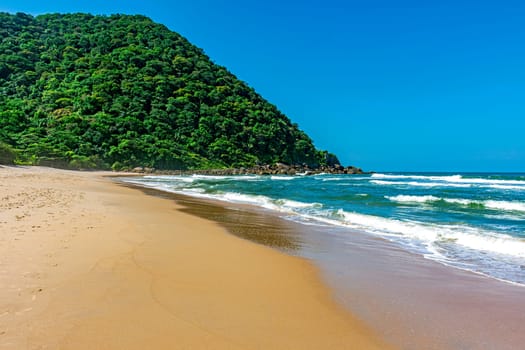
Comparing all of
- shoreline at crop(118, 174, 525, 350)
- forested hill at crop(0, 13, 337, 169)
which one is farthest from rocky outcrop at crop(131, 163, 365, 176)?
shoreline at crop(118, 174, 525, 350)

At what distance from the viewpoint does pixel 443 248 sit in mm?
7680

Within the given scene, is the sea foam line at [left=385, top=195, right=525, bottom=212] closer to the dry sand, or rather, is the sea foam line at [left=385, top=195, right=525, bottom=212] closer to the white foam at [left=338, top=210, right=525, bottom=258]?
the white foam at [left=338, top=210, right=525, bottom=258]

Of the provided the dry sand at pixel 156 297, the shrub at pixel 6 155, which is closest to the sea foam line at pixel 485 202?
the dry sand at pixel 156 297

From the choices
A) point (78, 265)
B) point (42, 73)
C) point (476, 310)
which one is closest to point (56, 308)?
point (78, 265)

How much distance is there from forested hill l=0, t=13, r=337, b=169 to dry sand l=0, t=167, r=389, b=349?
152 feet

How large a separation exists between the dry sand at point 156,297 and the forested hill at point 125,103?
152 ft

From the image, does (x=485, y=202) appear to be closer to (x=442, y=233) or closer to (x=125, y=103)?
(x=442, y=233)

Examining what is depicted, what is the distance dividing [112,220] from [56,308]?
19.0ft

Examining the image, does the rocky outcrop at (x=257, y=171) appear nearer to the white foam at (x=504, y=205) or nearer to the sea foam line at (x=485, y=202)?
the sea foam line at (x=485, y=202)

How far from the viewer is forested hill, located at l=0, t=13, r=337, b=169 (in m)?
54.9

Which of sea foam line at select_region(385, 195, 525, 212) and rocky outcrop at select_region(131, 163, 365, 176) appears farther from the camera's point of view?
rocky outcrop at select_region(131, 163, 365, 176)

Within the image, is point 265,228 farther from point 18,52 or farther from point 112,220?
point 18,52

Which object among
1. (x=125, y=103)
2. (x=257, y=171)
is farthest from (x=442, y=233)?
(x=125, y=103)

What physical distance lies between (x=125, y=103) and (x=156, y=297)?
7398cm
